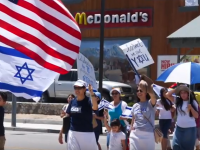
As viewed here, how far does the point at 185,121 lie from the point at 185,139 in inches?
11.8

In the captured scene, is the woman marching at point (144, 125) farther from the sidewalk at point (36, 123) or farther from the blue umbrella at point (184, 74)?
the sidewalk at point (36, 123)

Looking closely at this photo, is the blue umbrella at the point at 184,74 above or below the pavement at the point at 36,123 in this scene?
above

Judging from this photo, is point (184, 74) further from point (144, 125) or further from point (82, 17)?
point (82, 17)

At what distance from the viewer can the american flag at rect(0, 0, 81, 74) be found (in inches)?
257

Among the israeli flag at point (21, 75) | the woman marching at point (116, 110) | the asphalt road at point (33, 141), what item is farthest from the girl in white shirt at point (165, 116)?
the israeli flag at point (21, 75)

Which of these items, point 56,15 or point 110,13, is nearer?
point 56,15

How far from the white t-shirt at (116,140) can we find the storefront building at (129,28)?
58.2ft

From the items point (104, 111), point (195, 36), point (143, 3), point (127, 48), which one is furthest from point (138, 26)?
point (104, 111)

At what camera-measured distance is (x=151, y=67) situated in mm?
29078

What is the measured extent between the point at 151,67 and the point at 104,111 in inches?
717

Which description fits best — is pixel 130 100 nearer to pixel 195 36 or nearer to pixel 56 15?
pixel 195 36

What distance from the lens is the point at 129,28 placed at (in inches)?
1161

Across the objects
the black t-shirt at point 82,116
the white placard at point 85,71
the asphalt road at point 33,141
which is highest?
the white placard at point 85,71

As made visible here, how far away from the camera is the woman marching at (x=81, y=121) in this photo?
816 cm
